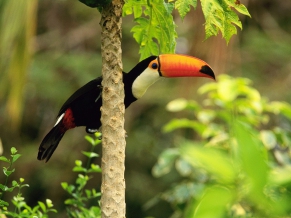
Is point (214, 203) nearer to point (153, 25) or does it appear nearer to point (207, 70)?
point (153, 25)

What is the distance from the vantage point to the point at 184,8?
1.38 metres

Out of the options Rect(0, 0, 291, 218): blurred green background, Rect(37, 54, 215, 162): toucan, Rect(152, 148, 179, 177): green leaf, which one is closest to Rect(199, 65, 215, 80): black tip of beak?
Rect(37, 54, 215, 162): toucan

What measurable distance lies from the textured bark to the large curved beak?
378 millimetres

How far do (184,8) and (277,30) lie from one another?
270 inches

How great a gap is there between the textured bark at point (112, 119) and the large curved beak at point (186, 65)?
0.38 m

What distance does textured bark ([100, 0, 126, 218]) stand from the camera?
58.7 inches

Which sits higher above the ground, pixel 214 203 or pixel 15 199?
pixel 214 203

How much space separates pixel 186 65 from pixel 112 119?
0.44 m

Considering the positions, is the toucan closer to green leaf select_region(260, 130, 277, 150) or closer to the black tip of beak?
the black tip of beak

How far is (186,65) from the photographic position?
73.2 inches

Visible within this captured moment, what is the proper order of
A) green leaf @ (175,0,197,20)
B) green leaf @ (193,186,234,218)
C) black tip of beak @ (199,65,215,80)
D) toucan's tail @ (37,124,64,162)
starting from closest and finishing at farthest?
green leaf @ (193,186,234,218) < green leaf @ (175,0,197,20) < black tip of beak @ (199,65,215,80) < toucan's tail @ (37,124,64,162)

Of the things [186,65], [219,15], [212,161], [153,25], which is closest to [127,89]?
[186,65]

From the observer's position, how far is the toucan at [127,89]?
1.86 metres

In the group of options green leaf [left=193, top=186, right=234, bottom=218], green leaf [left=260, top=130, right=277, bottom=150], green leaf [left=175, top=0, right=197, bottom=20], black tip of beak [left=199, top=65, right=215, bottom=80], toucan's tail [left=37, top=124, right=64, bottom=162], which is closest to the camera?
green leaf [left=193, top=186, right=234, bottom=218]
